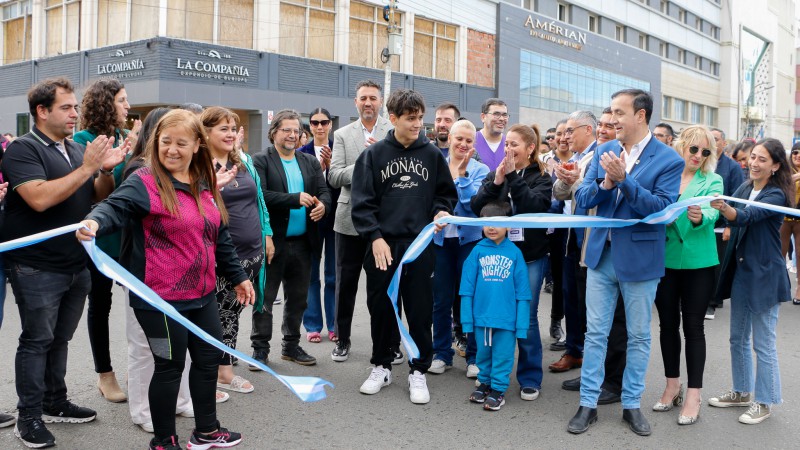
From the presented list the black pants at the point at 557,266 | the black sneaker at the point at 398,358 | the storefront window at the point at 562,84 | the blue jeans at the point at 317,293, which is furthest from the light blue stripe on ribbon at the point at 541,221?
the storefront window at the point at 562,84

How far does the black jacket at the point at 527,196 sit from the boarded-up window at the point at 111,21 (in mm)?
20675

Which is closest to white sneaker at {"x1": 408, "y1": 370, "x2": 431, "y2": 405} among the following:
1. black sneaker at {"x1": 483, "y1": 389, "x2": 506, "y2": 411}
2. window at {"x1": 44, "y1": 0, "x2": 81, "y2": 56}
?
black sneaker at {"x1": 483, "y1": 389, "x2": 506, "y2": 411}

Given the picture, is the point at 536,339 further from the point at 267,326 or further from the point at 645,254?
the point at 267,326

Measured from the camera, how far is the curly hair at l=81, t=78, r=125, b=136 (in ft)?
15.1

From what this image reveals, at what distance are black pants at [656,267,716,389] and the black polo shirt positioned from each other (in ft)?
12.5

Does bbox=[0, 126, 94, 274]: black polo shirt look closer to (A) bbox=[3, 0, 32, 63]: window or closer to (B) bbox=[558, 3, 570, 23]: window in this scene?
(A) bbox=[3, 0, 32, 63]: window

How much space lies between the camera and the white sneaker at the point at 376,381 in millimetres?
5095

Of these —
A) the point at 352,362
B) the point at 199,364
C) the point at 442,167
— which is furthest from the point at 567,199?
the point at 199,364

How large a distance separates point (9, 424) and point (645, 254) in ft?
13.5

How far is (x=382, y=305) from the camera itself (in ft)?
17.1

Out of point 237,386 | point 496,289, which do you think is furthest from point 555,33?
point 237,386

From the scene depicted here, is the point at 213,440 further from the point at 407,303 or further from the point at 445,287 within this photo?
the point at 445,287

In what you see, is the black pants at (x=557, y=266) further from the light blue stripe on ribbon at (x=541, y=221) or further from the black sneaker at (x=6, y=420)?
the black sneaker at (x=6, y=420)

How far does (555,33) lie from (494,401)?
34071 millimetres
